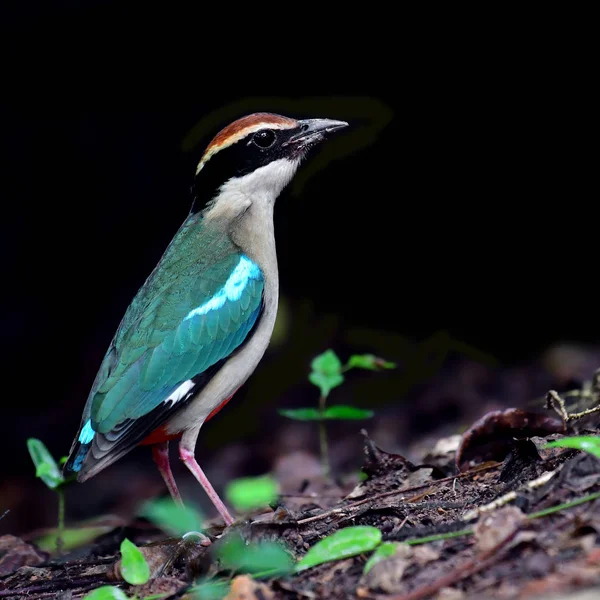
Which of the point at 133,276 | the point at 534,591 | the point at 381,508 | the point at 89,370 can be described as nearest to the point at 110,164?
the point at 133,276

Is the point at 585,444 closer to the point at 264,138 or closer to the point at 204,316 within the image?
the point at 204,316

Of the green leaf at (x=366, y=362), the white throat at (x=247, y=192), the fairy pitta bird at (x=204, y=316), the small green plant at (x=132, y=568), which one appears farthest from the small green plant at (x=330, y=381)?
the small green plant at (x=132, y=568)

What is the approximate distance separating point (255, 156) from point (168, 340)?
52.9 inches

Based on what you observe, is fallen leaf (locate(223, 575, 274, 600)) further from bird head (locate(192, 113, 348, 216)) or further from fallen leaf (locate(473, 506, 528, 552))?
bird head (locate(192, 113, 348, 216))

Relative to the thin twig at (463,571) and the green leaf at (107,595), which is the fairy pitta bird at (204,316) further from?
the thin twig at (463,571)

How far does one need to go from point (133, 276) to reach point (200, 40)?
2.19m

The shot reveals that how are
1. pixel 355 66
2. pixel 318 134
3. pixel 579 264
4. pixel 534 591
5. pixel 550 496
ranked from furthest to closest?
pixel 579 264 → pixel 355 66 → pixel 318 134 → pixel 550 496 → pixel 534 591

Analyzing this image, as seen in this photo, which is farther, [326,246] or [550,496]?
[326,246]

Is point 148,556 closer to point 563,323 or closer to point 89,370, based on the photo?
point 89,370

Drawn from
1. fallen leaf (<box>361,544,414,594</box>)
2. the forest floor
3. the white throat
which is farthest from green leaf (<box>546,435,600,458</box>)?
the white throat

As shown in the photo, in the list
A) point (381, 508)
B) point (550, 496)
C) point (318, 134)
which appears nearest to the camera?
point (550, 496)

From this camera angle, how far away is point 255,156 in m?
5.48

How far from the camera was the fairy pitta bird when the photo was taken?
4.67 metres

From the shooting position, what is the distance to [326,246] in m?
8.21
